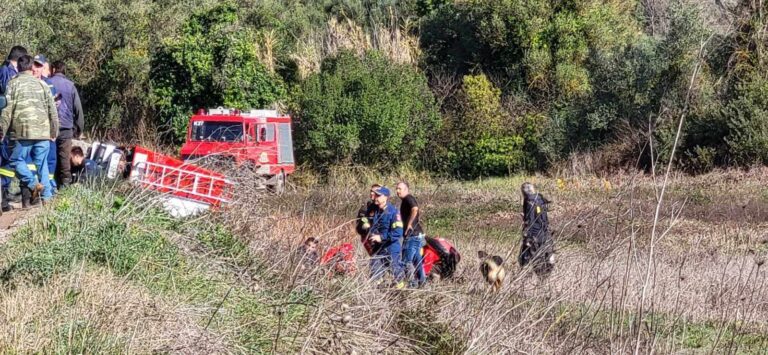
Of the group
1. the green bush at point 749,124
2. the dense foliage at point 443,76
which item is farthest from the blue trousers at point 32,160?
the green bush at point 749,124

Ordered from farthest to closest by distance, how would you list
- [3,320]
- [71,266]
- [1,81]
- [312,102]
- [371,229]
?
[312,102] → [1,81] → [371,229] → [71,266] → [3,320]

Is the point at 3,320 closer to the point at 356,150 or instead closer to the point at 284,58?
the point at 356,150

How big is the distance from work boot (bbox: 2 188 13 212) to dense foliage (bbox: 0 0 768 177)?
21.1m

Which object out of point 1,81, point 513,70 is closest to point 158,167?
point 1,81

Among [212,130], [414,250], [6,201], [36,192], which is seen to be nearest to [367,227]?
[414,250]

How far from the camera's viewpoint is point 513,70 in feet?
114

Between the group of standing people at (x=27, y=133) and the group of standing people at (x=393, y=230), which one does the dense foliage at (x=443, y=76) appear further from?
the group of standing people at (x=27, y=133)

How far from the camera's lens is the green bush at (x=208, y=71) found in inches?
1276

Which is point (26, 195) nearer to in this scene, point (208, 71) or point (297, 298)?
point (297, 298)

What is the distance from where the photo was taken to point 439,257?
12602mm

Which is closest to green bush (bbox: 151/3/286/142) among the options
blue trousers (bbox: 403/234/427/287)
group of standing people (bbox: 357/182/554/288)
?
group of standing people (bbox: 357/182/554/288)

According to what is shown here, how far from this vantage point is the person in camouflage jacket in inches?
416

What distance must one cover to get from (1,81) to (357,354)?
249 inches

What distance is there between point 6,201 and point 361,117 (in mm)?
22183
